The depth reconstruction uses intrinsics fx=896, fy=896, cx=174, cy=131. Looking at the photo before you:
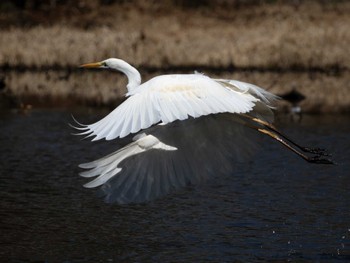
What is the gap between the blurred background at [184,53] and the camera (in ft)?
63.8

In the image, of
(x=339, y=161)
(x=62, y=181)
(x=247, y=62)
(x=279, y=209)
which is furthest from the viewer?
(x=247, y=62)

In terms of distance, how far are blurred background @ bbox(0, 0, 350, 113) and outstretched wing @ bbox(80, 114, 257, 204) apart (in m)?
9.36

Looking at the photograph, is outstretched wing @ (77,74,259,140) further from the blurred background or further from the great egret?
the blurred background

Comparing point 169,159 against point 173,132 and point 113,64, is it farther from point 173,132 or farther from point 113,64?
point 113,64

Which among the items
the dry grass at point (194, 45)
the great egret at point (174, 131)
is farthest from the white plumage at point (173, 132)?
the dry grass at point (194, 45)

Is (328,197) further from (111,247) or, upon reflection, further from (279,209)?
(111,247)

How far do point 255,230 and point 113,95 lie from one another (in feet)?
35.0

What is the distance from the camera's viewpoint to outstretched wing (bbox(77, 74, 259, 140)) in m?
6.37

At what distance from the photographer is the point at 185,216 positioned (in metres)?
9.27

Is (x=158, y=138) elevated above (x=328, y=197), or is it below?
above

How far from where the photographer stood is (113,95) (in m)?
19.0

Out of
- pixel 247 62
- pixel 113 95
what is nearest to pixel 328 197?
pixel 113 95

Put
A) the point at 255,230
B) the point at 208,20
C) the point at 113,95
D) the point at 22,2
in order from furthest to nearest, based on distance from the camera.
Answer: the point at 22,2 → the point at 208,20 → the point at 113,95 → the point at 255,230

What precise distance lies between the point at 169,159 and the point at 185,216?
1637mm
